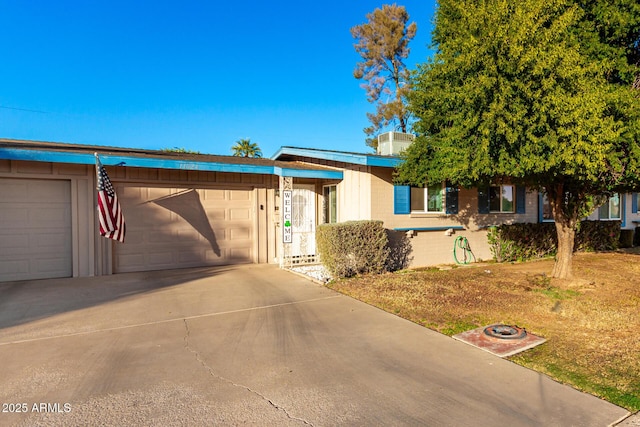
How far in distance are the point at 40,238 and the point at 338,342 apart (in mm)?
7441

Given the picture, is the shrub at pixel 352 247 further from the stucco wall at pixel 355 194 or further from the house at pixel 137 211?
the house at pixel 137 211

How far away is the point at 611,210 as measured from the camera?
15867mm

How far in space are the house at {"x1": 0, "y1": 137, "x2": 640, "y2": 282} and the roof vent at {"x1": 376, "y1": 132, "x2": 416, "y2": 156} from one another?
0.04 metres

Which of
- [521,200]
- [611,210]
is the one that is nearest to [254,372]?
[521,200]

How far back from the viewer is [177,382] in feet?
11.0

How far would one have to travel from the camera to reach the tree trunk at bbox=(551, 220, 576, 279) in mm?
7340

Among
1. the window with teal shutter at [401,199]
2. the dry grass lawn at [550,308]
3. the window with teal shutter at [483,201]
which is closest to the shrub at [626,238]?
the dry grass lawn at [550,308]

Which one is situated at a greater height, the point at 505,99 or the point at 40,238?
the point at 505,99

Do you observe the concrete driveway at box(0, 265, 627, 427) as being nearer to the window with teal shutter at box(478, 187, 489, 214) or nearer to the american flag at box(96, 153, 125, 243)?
the american flag at box(96, 153, 125, 243)

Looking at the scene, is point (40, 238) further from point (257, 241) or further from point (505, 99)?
point (505, 99)

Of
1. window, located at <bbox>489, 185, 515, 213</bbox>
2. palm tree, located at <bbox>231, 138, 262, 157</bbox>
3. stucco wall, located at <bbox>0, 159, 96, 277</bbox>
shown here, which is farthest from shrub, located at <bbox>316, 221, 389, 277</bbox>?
palm tree, located at <bbox>231, 138, 262, 157</bbox>

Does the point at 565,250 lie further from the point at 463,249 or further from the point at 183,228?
the point at 183,228

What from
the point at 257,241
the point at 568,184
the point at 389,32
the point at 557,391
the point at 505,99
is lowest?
the point at 557,391

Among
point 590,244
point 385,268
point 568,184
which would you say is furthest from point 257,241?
point 590,244
